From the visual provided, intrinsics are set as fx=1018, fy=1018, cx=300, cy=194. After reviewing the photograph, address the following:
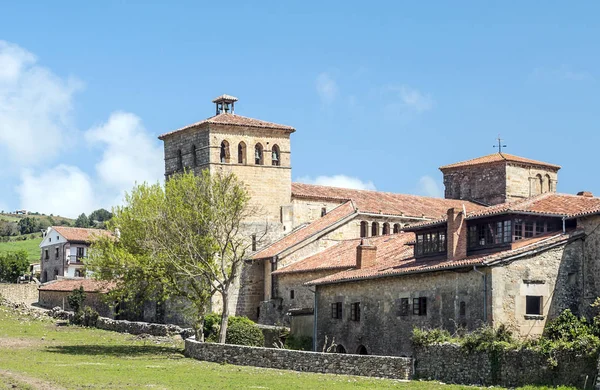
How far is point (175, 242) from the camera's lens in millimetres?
51531

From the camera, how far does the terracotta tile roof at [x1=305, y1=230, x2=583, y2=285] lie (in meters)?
38.5

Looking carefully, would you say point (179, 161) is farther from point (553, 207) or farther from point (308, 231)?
point (553, 207)

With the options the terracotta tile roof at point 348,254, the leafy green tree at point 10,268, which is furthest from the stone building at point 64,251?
the terracotta tile roof at point 348,254

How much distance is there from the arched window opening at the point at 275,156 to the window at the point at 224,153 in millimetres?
3232

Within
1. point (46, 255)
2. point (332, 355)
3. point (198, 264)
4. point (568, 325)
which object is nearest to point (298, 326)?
point (198, 264)

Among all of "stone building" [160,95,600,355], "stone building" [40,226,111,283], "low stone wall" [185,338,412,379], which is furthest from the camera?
"stone building" [40,226,111,283]

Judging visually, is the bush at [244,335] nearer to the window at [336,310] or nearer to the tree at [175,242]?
the tree at [175,242]

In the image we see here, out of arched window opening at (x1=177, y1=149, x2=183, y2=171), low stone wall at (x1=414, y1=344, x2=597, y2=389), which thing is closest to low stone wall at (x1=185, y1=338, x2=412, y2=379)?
low stone wall at (x1=414, y1=344, x2=597, y2=389)

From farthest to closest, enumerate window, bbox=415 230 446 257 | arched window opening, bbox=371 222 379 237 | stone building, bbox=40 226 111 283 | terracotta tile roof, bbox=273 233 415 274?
stone building, bbox=40 226 111 283 < arched window opening, bbox=371 222 379 237 < terracotta tile roof, bbox=273 233 415 274 < window, bbox=415 230 446 257

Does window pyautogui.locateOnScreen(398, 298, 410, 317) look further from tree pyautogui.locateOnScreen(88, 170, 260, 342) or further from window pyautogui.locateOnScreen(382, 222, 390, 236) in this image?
window pyautogui.locateOnScreen(382, 222, 390, 236)

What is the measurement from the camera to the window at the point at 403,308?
43281 mm

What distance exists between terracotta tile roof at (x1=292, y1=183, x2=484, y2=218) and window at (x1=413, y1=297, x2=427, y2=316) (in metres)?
22.7

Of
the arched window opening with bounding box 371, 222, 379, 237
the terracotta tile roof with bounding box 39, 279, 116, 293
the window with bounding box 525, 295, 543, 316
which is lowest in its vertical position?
the window with bounding box 525, 295, 543, 316

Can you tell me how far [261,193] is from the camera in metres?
66.4
